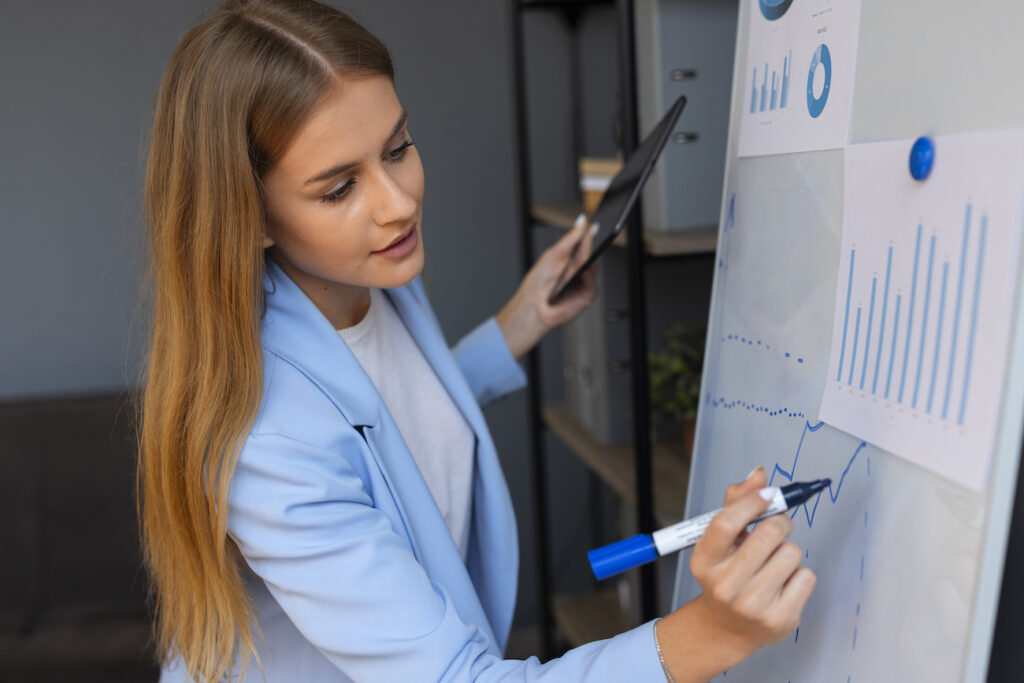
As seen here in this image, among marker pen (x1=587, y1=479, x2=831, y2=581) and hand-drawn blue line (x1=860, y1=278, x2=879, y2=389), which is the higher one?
hand-drawn blue line (x1=860, y1=278, x2=879, y2=389)

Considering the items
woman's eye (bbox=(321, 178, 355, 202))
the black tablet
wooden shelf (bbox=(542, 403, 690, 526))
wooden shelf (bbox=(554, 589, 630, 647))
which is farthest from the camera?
wooden shelf (bbox=(554, 589, 630, 647))

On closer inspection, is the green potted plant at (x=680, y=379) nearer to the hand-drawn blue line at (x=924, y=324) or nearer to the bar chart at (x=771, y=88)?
the bar chart at (x=771, y=88)

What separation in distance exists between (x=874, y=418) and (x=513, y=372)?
29.3 inches

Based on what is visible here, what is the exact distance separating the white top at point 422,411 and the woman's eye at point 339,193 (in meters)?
0.23

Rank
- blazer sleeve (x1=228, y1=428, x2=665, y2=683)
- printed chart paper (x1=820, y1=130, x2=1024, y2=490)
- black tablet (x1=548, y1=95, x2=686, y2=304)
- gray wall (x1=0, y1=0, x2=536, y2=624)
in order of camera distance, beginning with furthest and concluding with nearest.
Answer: gray wall (x1=0, y1=0, x2=536, y2=624) < black tablet (x1=548, y1=95, x2=686, y2=304) < blazer sleeve (x1=228, y1=428, x2=665, y2=683) < printed chart paper (x1=820, y1=130, x2=1024, y2=490)

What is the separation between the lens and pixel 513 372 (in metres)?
1.34

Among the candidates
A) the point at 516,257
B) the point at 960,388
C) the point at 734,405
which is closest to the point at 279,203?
the point at 734,405

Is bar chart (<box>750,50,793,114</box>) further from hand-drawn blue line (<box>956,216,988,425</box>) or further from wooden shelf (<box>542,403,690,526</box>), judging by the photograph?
wooden shelf (<box>542,403,690,526</box>)

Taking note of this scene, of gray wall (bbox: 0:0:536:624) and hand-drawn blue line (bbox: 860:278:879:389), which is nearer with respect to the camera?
hand-drawn blue line (bbox: 860:278:879:389)

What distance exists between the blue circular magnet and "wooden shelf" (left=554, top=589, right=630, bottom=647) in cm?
150

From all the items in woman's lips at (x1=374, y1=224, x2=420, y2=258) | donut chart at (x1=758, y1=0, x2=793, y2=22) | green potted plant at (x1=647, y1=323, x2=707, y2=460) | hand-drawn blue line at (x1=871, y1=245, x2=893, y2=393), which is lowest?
green potted plant at (x1=647, y1=323, x2=707, y2=460)

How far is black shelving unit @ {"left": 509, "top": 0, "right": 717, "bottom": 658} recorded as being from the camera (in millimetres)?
1311

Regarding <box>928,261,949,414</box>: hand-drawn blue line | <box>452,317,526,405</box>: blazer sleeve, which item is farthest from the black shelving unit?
<box>928,261,949,414</box>: hand-drawn blue line

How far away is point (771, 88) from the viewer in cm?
84
